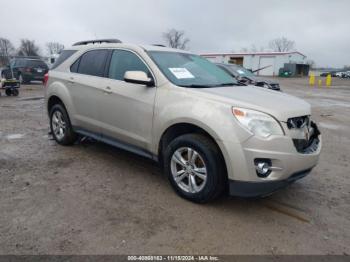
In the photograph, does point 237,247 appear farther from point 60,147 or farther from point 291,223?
point 60,147

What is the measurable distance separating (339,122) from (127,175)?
24.7 ft

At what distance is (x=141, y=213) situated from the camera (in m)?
3.34

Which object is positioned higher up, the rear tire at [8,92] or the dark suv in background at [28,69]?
the dark suv in background at [28,69]

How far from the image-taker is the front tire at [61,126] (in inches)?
213

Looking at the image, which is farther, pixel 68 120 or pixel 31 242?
pixel 68 120

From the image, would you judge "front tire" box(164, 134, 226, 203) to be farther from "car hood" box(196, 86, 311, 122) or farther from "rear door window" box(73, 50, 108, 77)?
"rear door window" box(73, 50, 108, 77)

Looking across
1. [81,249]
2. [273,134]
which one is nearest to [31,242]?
[81,249]

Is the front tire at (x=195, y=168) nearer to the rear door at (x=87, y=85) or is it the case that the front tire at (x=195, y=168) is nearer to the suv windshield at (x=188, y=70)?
the suv windshield at (x=188, y=70)

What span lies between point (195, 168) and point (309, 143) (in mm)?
1361

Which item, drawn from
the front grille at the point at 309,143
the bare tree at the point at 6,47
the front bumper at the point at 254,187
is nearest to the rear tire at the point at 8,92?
the front bumper at the point at 254,187

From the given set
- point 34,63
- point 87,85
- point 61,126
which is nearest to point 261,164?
point 87,85

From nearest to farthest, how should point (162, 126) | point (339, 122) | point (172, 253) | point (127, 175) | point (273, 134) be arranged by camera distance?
point (172, 253)
point (273, 134)
point (162, 126)
point (127, 175)
point (339, 122)

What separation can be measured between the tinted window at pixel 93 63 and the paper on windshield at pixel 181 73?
1.27m

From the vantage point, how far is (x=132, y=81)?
381cm
